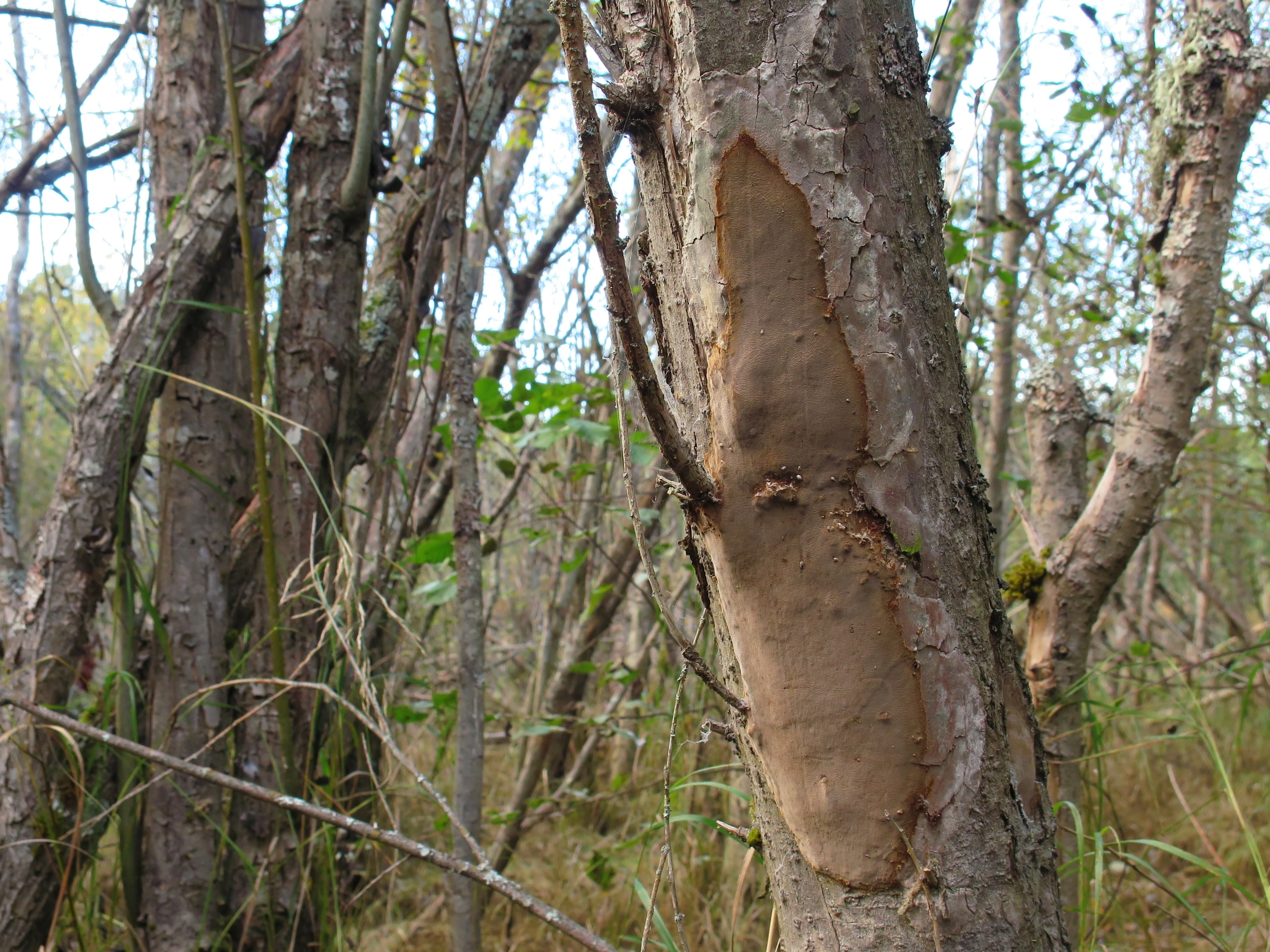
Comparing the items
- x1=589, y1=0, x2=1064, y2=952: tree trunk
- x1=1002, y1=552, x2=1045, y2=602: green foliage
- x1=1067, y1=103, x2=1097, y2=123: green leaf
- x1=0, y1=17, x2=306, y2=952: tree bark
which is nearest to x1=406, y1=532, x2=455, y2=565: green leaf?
x1=0, y1=17, x2=306, y2=952: tree bark

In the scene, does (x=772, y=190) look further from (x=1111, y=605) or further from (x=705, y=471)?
(x=1111, y=605)

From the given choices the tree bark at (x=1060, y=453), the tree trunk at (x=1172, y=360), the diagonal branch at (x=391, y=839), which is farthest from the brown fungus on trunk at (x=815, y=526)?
the tree bark at (x=1060, y=453)

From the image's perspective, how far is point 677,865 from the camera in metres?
2.76

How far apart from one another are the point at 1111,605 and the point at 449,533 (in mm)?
4789

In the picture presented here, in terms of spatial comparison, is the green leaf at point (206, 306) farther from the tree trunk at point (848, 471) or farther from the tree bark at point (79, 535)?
the tree trunk at point (848, 471)

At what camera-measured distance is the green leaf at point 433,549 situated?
6.91 ft

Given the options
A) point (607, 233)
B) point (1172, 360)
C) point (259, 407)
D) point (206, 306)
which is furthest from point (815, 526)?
point (206, 306)

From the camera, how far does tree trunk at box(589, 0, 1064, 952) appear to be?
713mm

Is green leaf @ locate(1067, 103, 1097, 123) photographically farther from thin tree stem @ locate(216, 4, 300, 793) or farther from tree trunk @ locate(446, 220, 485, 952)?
thin tree stem @ locate(216, 4, 300, 793)

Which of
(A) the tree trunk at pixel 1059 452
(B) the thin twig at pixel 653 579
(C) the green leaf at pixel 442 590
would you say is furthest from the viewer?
(C) the green leaf at pixel 442 590

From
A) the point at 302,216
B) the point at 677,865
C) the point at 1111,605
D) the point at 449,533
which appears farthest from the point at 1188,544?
the point at 302,216

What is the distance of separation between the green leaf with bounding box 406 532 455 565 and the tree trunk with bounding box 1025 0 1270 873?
1.41 meters

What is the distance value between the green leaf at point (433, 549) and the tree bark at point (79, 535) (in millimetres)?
662

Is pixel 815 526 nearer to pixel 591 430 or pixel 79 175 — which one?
pixel 591 430
